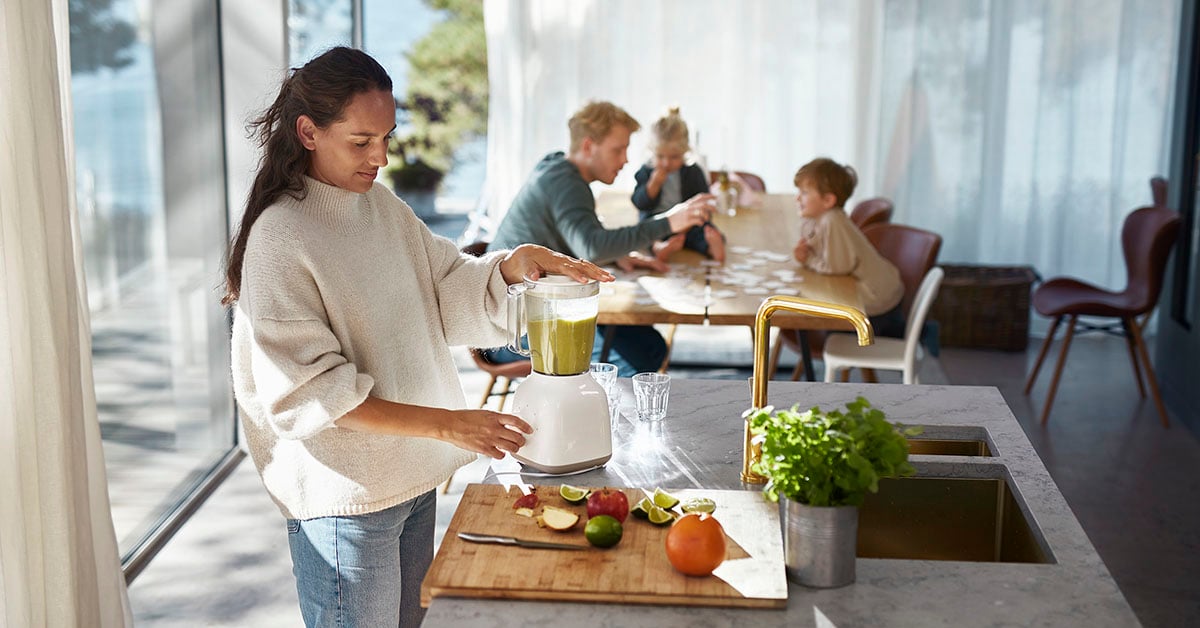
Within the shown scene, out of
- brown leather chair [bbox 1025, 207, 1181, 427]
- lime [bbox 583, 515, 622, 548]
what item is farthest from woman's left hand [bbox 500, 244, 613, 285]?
brown leather chair [bbox 1025, 207, 1181, 427]

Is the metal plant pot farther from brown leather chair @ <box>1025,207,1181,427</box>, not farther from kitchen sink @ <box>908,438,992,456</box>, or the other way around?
brown leather chair @ <box>1025,207,1181,427</box>

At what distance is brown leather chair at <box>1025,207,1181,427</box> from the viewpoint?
4.71 meters

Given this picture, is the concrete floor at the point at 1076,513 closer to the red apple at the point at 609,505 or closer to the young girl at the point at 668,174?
the young girl at the point at 668,174

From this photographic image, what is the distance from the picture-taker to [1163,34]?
626cm

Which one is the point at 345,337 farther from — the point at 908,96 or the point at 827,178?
the point at 908,96

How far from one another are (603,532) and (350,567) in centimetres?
49

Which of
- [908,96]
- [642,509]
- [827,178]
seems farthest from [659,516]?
[908,96]

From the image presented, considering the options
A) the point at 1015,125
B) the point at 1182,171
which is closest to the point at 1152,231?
the point at 1182,171

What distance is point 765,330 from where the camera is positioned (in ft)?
6.01

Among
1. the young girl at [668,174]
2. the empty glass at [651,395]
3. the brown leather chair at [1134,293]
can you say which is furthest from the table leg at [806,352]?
the empty glass at [651,395]

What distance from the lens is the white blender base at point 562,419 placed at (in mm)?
1962

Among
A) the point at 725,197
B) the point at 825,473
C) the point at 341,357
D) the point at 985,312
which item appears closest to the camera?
the point at 825,473

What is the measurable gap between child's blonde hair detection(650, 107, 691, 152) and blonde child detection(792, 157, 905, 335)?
700 millimetres

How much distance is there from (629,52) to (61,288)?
15.8 feet
